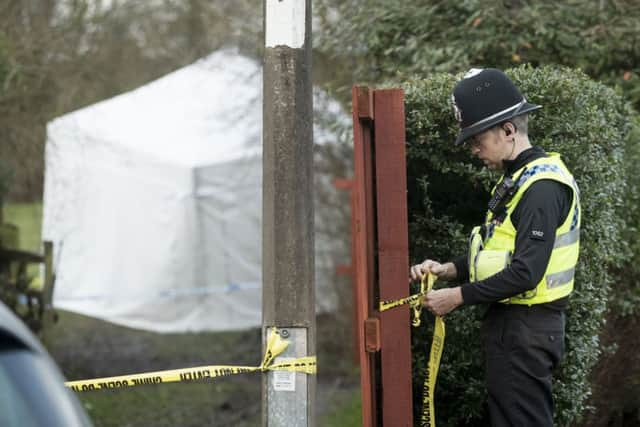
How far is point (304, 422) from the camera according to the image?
4527mm

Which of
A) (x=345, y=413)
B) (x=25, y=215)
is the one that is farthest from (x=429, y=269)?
(x=25, y=215)

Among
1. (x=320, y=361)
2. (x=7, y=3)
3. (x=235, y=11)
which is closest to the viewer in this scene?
(x=7, y=3)

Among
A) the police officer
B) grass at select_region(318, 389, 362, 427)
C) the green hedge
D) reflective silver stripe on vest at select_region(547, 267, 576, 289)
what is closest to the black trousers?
the police officer

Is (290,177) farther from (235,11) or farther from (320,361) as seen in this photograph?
(235,11)

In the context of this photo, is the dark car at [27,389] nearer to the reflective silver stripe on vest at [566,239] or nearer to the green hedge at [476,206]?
the reflective silver stripe on vest at [566,239]

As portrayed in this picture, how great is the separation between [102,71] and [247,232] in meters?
3.12

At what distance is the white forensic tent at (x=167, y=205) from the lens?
13.8 meters

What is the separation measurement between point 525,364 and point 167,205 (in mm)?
10490

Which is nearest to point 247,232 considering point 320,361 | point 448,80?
point 320,361

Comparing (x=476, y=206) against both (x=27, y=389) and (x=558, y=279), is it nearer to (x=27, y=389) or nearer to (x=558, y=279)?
(x=558, y=279)

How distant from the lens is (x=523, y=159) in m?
4.41

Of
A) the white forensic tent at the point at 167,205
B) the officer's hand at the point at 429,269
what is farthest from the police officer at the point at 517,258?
the white forensic tent at the point at 167,205

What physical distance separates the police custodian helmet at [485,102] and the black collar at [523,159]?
0.56ft

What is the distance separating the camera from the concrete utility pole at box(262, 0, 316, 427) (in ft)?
14.8
